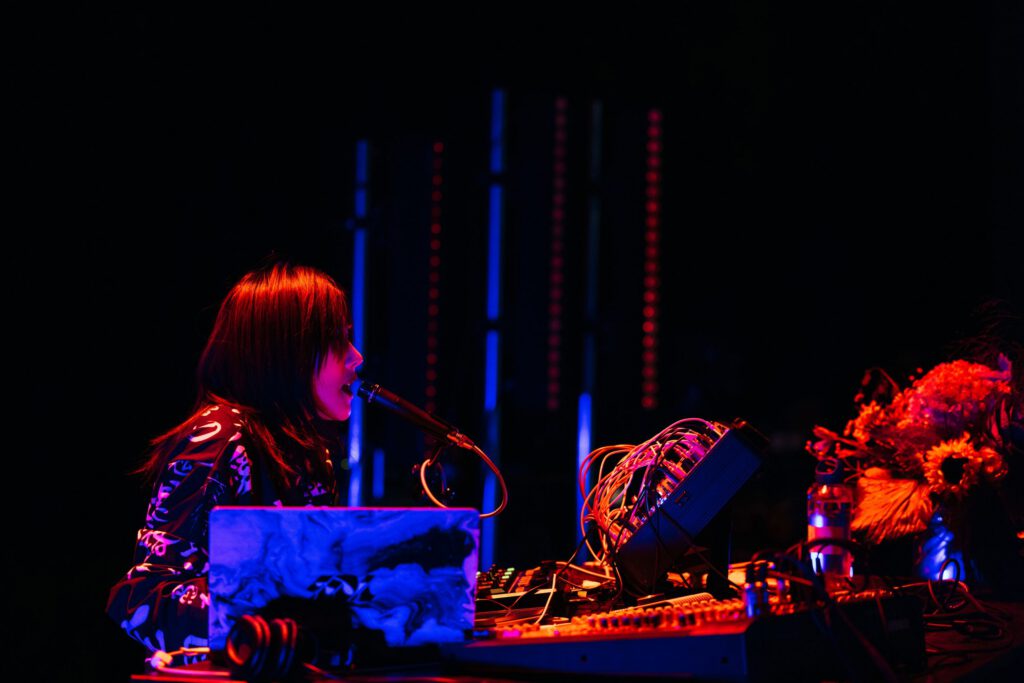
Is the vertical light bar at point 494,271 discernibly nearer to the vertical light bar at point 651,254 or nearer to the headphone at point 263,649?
the vertical light bar at point 651,254

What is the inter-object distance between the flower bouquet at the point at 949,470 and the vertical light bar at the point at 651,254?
218cm

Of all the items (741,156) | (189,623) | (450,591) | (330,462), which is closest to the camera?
(450,591)

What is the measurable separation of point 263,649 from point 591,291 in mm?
3091

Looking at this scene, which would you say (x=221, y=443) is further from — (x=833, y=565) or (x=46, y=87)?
(x=46, y=87)

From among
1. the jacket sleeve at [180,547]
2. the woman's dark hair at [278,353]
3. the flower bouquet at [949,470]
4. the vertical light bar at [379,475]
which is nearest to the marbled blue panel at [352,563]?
the jacket sleeve at [180,547]

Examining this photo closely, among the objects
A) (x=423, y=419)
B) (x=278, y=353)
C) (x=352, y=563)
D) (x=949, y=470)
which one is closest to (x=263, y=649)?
(x=352, y=563)

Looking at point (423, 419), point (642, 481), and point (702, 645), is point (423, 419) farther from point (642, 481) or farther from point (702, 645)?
point (702, 645)

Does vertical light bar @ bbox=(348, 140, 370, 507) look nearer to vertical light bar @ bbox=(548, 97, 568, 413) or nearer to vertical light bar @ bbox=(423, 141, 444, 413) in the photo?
vertical light bar @ bbox=(423, 141, 444, 413)

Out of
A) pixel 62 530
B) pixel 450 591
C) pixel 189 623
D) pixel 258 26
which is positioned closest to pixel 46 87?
pixel 258 26

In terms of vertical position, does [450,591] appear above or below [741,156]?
below

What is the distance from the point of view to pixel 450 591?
120 centimetres

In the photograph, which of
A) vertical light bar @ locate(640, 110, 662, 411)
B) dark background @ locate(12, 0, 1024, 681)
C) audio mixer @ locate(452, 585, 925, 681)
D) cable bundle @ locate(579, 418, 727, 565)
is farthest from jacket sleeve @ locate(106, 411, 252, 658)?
vertical light bar @ locate(640, 110, 662, 411)

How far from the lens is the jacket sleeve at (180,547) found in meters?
1.38

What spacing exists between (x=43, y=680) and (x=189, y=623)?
1.90 metres
